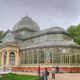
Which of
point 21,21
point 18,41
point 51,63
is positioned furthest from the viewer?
point 21,21

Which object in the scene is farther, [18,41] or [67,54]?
[18,41]

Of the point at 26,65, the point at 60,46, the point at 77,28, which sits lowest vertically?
the point at 26,65

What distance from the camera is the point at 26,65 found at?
207 feet

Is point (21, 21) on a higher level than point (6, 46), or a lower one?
higher

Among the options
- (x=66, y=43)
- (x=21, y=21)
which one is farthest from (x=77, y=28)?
(x=66, y=43)

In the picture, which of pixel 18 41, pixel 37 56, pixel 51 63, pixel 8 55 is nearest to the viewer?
pixel 51 63

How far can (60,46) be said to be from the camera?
5766 centimetres

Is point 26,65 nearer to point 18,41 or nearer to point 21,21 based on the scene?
→ point 18,41

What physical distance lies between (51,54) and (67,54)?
357 cm

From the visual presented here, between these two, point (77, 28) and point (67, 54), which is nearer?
point (67, 54)

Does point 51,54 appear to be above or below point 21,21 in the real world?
below

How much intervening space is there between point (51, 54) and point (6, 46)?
Answer: 14196 millimetres

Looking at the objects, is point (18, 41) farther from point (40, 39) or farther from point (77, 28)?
point (77, 28)

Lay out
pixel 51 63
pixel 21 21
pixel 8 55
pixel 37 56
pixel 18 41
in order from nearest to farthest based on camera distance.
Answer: pixel 51 63, pixel 37 56, pixel 8 55, pixel 18 41, pixel 21 21
